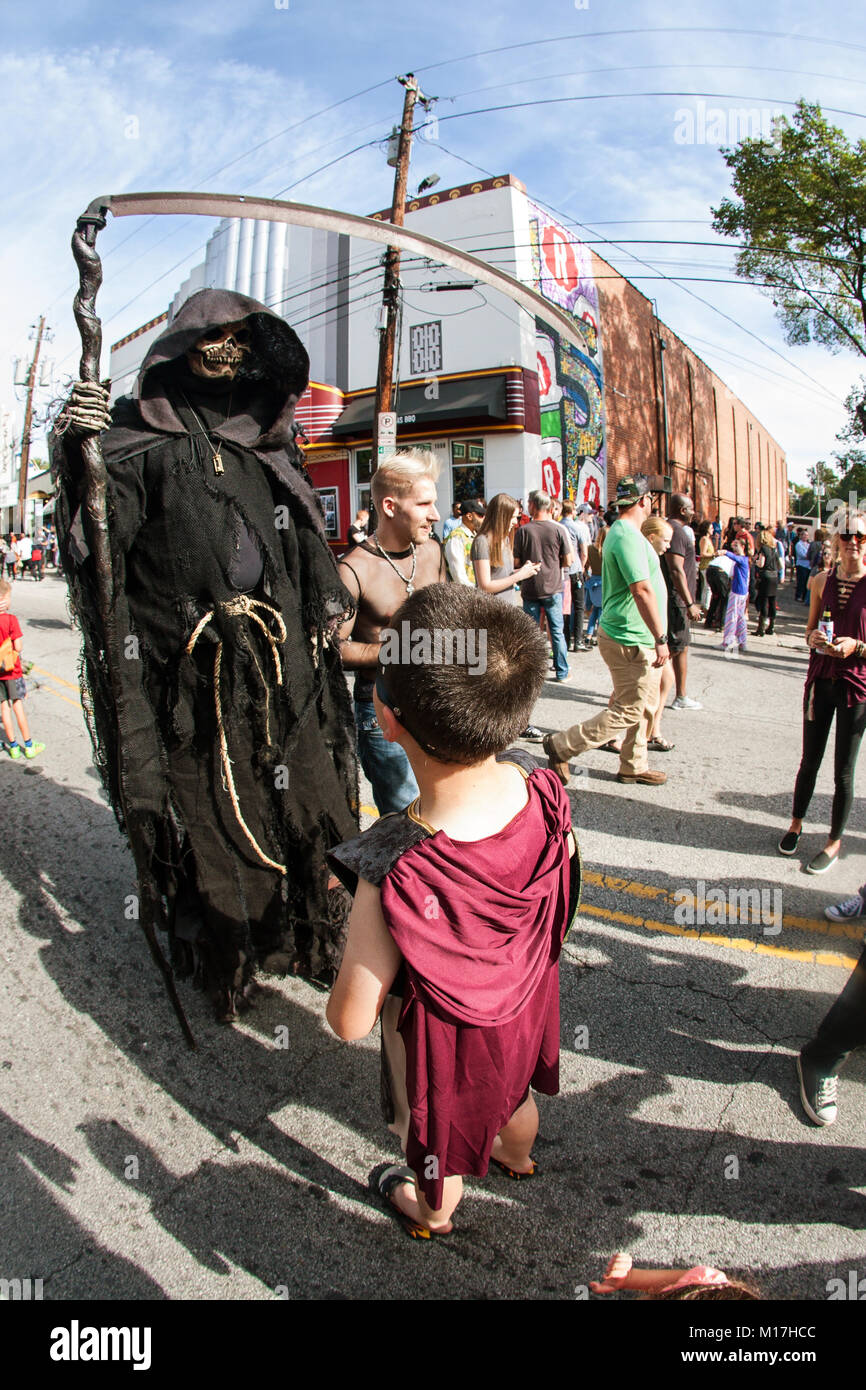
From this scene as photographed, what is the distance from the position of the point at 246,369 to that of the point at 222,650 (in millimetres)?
1007

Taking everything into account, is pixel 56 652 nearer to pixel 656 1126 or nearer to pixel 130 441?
pixel 130 441

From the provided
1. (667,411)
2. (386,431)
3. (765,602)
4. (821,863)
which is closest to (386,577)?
(821,863)

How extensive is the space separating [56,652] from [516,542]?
6445mm

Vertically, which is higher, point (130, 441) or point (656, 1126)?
point (130, 441)

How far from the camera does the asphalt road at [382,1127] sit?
193 cm

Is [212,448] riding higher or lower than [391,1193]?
higher

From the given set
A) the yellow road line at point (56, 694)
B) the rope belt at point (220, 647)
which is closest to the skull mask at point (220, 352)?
the rope belt at point (220, 647)

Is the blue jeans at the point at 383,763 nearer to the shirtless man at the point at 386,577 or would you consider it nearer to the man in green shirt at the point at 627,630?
the shirtless man at the point at 386,577

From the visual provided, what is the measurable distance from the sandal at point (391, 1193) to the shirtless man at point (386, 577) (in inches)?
54.7

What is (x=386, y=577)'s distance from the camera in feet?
10.4

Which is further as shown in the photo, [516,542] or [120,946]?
[516,542]

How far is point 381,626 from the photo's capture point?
317 centimetres

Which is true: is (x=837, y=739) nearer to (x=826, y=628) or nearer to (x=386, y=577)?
(x=826, y=628)
